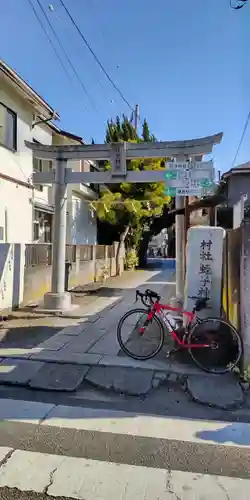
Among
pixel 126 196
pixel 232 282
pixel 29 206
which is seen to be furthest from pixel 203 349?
pixel 126 196

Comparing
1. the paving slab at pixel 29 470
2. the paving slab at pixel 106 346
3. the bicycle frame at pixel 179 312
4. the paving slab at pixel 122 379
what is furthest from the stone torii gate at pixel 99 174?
the paving slab at pixel 29 470

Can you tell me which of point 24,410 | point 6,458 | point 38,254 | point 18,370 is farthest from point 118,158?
point 6,458

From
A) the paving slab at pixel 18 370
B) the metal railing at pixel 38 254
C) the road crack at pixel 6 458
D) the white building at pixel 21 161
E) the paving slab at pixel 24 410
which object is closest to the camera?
the road crack at pixel 6 458

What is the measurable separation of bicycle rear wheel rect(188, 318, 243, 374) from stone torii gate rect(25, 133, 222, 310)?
143 inches

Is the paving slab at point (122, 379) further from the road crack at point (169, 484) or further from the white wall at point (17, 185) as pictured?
the white wall at point (17, 185)

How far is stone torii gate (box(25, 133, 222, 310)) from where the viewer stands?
9016 mm

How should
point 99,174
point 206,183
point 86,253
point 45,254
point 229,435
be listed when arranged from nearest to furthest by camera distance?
point 229,435
point 206,183
point 99,174
point 45,254
point 86,253

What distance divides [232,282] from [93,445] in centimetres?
313

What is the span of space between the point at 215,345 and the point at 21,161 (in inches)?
379

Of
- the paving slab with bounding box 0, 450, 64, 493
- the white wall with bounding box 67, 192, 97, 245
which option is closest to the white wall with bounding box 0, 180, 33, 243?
the white wall with bounding box 67, 192, 97, 245

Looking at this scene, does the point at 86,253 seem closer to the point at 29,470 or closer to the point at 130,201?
the point at 130,201

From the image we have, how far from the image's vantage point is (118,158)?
910cm

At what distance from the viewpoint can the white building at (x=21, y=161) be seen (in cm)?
1157

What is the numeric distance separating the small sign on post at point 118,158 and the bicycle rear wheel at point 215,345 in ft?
15.6
